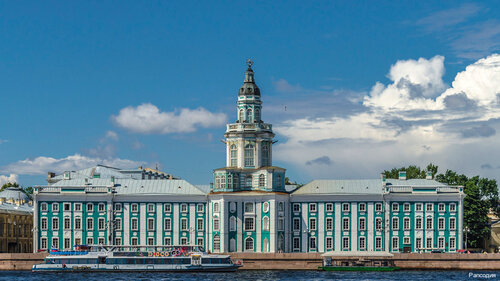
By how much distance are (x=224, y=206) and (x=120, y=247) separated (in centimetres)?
1520

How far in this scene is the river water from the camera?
119m

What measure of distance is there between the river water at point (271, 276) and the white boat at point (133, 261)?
2.21 metres

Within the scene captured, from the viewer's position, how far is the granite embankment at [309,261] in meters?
132

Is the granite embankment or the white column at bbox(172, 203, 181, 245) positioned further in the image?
the white column at bbox(172, 203, 181, 245)

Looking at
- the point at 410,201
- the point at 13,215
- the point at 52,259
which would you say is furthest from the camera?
the point at 13,215

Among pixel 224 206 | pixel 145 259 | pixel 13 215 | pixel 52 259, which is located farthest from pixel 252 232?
pixel 13 215

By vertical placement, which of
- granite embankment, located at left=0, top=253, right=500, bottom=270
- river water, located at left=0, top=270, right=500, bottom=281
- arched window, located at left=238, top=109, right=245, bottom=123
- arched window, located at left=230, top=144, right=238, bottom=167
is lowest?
river water, located at left=0, top=270, right=500, bottom=281

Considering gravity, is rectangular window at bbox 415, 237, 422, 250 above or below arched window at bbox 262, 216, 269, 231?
below

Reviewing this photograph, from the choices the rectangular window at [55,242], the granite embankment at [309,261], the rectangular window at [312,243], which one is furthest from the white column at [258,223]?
the rectangular window at [55,242]

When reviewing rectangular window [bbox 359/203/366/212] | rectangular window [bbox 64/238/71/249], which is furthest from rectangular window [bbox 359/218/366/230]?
rectangular window [bbox 64/238/71/249]

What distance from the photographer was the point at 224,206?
143 metres

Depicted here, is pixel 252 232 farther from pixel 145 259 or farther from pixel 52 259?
pixel 52 259

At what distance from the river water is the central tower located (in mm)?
17848

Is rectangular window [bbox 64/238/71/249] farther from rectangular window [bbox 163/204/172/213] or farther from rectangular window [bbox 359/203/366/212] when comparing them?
rectangular window [bbox 359/203/366/212]
